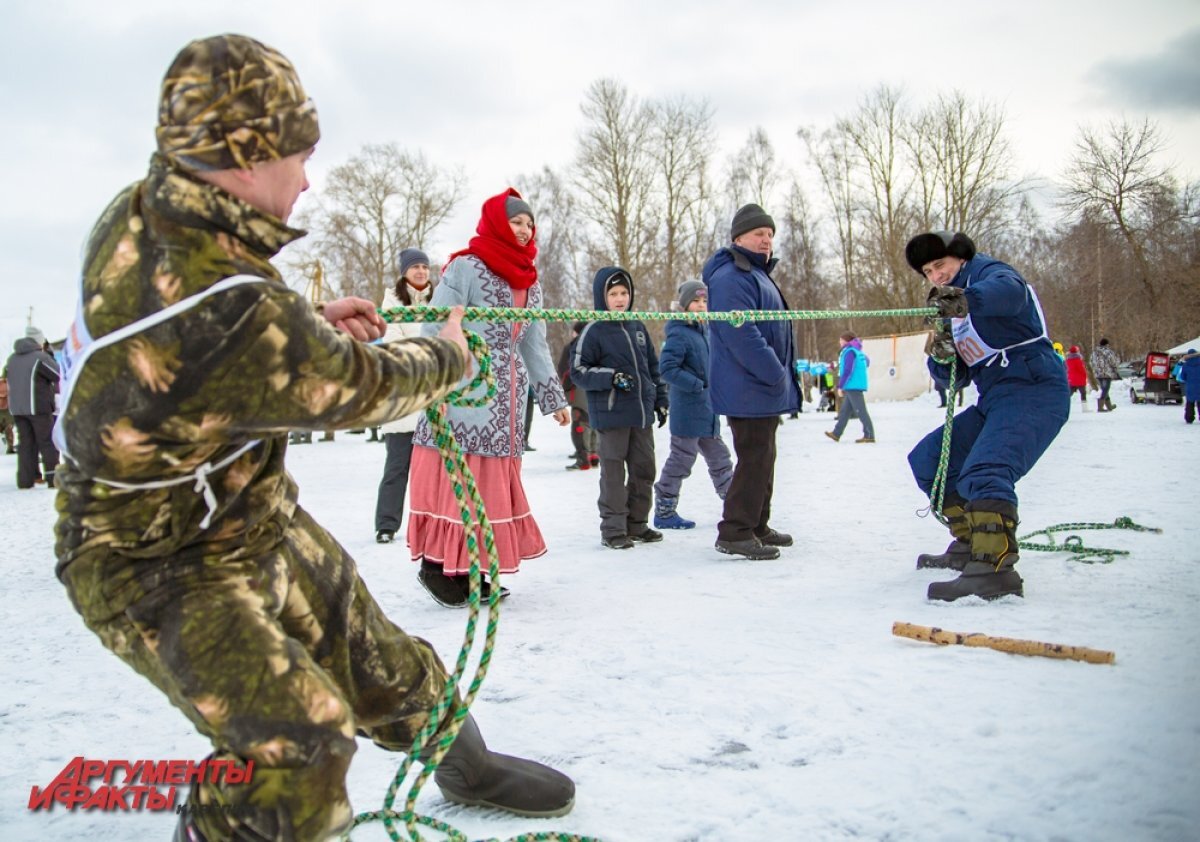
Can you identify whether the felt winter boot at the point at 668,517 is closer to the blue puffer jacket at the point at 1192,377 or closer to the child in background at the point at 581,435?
the child in background at the point at 581,435

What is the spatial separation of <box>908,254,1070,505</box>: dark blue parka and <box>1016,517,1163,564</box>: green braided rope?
670 millimetres

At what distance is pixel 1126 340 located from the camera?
127 ft

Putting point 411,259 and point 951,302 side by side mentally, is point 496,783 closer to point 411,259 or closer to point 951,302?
point 951,302

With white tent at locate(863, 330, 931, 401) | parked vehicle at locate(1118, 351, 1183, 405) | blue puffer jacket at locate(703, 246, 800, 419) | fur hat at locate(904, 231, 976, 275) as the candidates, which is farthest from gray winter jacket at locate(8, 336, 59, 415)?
white tent at locate(863, 330, 931, 401)

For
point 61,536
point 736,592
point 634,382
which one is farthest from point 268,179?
point 634,382

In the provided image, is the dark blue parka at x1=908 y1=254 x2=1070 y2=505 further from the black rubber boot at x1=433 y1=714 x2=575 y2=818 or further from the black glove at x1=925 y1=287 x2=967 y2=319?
the black rubber boot at x1=433 y1=714 x2=575 y2=818

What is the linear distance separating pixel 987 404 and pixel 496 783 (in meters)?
3.12

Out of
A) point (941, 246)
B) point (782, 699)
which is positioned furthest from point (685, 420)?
point (782, 699)

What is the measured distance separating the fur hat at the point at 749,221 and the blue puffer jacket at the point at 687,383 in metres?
1.27

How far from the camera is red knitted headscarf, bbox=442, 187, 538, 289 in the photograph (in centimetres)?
414

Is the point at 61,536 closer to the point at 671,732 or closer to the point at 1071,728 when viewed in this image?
the point at 671,732

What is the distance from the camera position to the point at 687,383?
6484 millimetres

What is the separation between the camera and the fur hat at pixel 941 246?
4266 mm

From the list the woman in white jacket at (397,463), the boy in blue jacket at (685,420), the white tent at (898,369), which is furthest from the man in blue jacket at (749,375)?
A: the white tent at (898,369)
